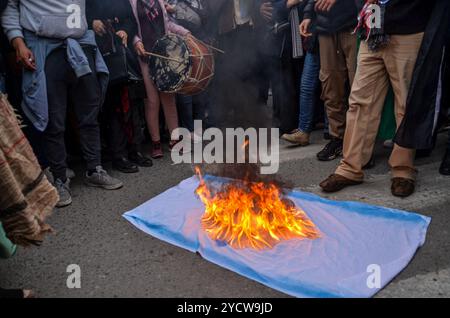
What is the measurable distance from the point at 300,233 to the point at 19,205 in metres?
1.79

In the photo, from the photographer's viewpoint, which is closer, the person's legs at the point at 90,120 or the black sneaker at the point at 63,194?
the black sneaker at the point at 63,194

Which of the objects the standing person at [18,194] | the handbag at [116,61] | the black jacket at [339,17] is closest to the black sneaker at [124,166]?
the handbag at [116,61]

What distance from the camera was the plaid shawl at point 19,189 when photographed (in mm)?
2113

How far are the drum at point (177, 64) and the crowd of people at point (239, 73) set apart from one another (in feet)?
0.66

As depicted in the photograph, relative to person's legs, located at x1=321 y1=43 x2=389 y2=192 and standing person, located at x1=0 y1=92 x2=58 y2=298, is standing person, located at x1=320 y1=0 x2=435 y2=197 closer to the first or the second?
person's legs, located at x1=321 y1=43 x2=389 y2=192

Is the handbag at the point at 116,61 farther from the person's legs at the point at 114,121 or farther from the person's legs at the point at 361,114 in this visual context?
the person's legs at the point at 361,114

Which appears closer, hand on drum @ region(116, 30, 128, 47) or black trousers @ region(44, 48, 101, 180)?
black trousers @ region(44, 48, 101, 180)

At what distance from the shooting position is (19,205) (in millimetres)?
2143

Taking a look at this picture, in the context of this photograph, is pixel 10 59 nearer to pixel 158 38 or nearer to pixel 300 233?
pixel 158 38

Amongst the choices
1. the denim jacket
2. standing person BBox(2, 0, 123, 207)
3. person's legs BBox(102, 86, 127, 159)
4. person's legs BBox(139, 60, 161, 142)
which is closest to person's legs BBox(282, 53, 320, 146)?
person's legs BBox(139, 60, 161, 142)

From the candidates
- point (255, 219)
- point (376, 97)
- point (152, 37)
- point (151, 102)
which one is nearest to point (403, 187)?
point (376, 97)

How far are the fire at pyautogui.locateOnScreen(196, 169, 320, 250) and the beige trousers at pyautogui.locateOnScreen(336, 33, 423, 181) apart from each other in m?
1.01

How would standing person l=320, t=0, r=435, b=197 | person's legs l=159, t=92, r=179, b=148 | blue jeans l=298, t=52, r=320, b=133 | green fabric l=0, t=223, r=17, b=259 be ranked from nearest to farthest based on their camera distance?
green fabric l=0, t=223, r=17, b=259 < standing person l=320, t=0, r=435, b=197 < blue jeans l=298, t=52, r=320, b=133 < person's legs l=159, t=92, r=179, b=148

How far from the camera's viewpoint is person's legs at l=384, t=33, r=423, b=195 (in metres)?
3.37
